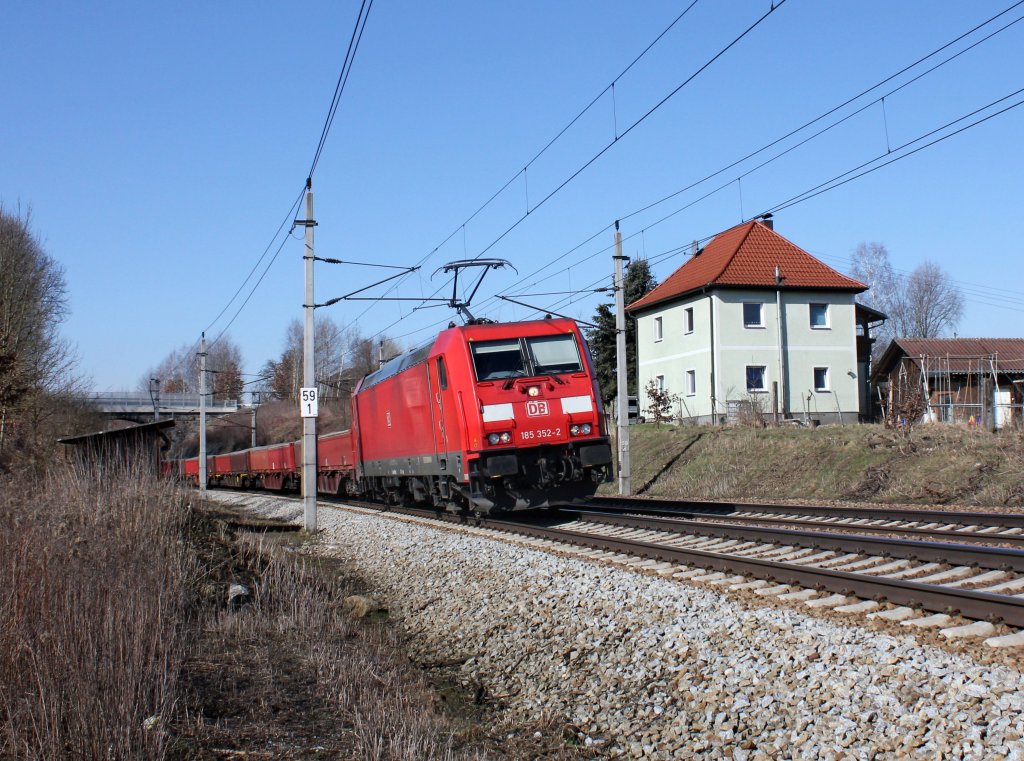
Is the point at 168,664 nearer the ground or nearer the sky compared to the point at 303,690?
nearer the sky

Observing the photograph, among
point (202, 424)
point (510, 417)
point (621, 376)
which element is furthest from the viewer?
point (202, 424)

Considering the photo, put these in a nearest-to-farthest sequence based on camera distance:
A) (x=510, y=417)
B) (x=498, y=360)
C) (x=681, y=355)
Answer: (x=510, y=417)
(x=498, y=360)
(x=681, y=355)

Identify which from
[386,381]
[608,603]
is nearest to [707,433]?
[386,381]

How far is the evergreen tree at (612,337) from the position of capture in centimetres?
5025

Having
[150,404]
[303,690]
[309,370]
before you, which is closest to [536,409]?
[309,370]

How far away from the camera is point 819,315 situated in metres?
39.8

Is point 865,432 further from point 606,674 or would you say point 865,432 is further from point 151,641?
point 151,641

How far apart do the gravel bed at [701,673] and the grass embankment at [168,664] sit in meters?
0.80

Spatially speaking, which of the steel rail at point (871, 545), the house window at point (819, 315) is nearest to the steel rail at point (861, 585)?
the steel rail at point (871, 545)

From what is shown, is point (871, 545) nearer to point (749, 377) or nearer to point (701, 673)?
point (701, 673)

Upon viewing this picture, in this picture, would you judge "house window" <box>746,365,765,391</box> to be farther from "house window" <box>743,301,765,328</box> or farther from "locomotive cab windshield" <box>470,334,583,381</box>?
"locomotive cab windshield" <box>470,334,583,381</box>

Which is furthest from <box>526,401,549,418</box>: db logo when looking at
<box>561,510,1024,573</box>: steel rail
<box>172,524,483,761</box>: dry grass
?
<box>172,524,483,761</box>: dry grass

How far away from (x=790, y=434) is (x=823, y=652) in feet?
62.5

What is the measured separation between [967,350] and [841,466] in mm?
33434
